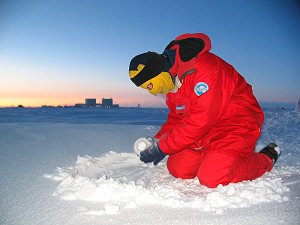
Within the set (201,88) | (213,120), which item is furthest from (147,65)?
(213,120)

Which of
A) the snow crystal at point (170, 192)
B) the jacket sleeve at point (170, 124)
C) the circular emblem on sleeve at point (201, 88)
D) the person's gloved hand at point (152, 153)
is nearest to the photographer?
the snow crystal at point (170, 192)

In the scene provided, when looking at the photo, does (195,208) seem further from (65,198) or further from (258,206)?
(65,198)

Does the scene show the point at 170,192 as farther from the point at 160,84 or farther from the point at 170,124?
the point at 170,124

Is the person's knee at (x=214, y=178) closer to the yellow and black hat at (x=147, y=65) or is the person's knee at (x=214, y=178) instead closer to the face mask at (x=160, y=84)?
the face mask at (x=160, y=84)

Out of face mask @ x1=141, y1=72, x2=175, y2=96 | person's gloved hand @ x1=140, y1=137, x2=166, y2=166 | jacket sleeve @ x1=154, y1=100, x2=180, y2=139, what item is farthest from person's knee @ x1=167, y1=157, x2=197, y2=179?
face mask @ x1=141, y1=72, x2=175, y2=96

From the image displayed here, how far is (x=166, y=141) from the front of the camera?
1.53 meters

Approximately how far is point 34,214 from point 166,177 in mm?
853

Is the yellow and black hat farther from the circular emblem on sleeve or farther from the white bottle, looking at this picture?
the white bottle

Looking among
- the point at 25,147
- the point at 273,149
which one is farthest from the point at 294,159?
the point at 25,147

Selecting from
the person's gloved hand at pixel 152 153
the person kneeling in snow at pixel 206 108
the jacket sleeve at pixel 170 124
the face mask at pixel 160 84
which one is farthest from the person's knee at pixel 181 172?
the face mask at pixel 160 84

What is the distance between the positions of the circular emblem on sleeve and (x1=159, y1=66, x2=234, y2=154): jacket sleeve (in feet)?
0.04

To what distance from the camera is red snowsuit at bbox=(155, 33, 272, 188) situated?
4.53 ft

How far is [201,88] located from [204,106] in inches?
4.0

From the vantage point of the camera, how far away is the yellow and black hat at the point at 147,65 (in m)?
1.45
